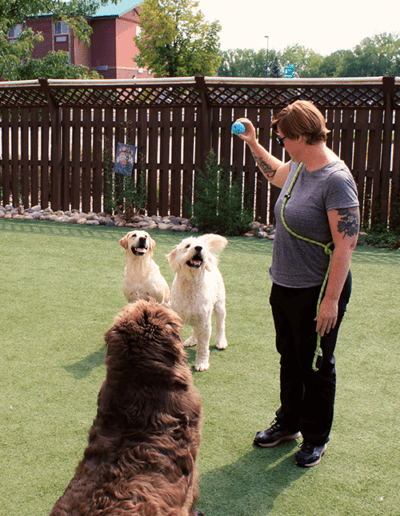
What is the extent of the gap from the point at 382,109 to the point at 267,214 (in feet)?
9.19

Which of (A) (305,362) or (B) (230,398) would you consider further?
(B) (230,398)

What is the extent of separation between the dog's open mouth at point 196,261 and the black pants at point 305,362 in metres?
1.08

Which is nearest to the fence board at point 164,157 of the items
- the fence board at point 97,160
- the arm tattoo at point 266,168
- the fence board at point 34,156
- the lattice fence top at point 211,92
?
the lattice fence top at point 211,92

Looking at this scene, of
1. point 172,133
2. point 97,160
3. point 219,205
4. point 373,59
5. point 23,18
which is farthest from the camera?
point 373,59

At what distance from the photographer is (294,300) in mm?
2734

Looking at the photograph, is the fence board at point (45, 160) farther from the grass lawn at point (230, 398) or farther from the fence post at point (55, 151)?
the grass lawn at point (230, 398)

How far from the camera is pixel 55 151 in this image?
10.8 metres

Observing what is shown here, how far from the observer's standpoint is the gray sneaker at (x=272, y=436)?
3041 millimetres

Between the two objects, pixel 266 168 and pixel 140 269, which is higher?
pixel 266 168

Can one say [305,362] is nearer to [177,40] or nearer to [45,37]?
[177,40]

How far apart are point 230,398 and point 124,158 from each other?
24.5ft

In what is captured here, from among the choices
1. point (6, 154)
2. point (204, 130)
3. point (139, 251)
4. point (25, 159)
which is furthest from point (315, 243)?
point (6, 154)

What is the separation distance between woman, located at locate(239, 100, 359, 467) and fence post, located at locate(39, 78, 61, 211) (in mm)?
8443

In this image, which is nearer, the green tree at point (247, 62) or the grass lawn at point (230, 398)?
the grass lawn at point (230, 398)
